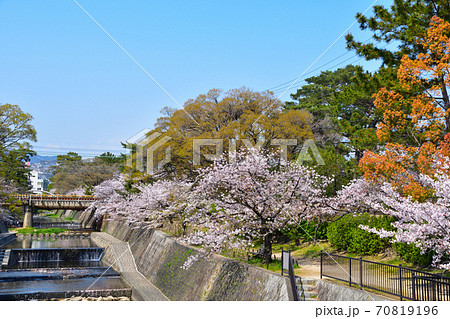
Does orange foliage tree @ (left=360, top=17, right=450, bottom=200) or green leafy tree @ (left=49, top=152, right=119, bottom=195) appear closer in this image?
orange foliage tree @ (left=360, top=17, right=450, bottom=200)

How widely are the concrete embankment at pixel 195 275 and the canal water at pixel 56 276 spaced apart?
6.41 ft

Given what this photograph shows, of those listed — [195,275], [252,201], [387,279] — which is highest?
[252,201]

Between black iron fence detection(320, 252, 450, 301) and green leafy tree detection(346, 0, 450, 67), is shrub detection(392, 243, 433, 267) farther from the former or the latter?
green leafy tree detection(346, 0, 450, 67)

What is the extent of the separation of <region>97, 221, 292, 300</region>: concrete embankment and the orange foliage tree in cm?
566

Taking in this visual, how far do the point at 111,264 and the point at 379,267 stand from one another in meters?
22.2

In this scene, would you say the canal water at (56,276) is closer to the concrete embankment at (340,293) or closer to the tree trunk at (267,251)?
the tree trunk at (267,251)

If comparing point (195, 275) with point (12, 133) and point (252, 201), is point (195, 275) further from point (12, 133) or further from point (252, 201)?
point (12, 133)

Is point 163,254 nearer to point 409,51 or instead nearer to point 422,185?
point 422,185

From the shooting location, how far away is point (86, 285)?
2188 centimetres

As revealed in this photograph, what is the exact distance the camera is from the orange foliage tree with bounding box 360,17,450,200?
13.8m

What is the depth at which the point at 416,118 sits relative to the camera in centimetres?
1431

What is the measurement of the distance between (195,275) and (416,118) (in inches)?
447

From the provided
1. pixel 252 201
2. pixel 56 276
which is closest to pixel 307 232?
pixel 252 201

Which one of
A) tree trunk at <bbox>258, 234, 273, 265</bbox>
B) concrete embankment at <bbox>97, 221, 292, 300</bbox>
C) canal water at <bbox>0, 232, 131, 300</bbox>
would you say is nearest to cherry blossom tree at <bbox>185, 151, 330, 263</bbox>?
tree trunk at <bbox>258, 234, 273, 265</bbox>
